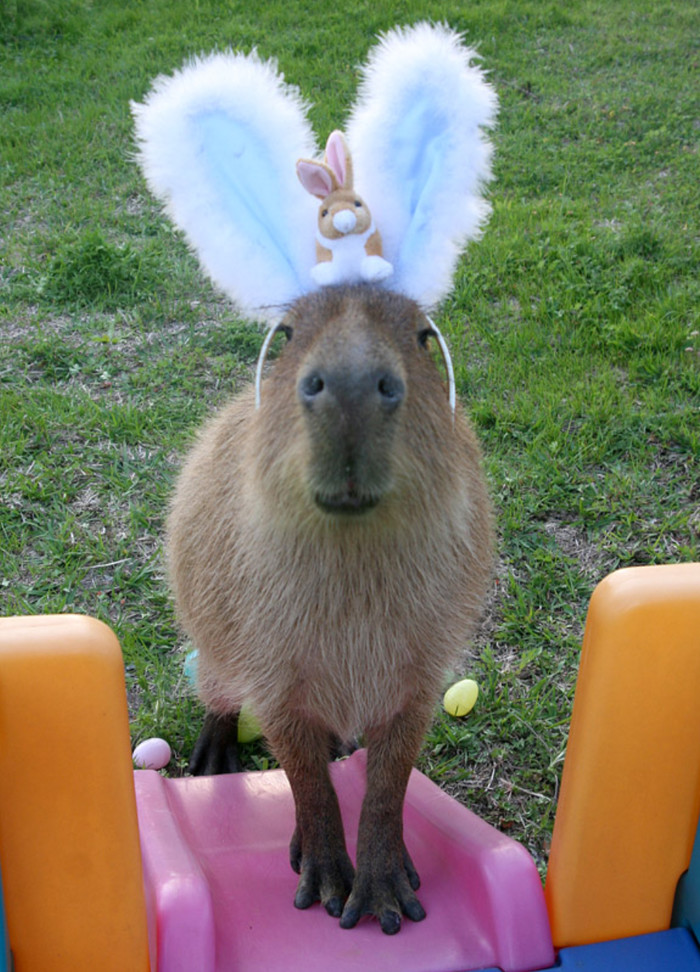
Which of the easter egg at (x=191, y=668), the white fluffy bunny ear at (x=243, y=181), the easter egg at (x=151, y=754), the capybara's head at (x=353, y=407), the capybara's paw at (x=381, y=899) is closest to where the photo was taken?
→ the capybara's head at (x=353, y=407)

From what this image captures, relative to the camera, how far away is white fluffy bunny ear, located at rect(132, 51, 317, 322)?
1.82 metres

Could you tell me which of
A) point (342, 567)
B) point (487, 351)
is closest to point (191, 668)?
point (342, 567)

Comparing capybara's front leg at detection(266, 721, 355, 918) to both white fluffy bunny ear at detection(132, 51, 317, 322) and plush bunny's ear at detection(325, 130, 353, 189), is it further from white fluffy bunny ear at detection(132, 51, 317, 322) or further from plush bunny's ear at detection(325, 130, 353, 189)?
plush bunny's ear at detection(325, 130, 353, 189)

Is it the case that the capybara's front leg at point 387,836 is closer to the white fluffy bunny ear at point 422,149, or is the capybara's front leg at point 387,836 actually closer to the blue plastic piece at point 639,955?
the blue plastic piece at point 639,955

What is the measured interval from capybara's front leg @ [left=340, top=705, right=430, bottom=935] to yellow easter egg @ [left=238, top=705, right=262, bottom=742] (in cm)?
69

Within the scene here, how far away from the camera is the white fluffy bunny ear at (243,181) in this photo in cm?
182

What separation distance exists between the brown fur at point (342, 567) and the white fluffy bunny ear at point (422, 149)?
137 millimetres

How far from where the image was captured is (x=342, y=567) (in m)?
1.78

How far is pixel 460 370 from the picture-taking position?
4.09 metres

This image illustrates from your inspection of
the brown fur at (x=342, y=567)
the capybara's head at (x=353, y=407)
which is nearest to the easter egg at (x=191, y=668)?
the brown fur at (x=342, y=567)

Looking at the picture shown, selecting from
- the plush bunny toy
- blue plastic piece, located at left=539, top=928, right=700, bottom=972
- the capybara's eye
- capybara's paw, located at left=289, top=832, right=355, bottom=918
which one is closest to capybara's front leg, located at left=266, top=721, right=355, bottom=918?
capybara's paw, located at left=289, top=832, right=355, bottom=918

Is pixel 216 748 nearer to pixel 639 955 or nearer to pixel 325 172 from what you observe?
pixel 639 955

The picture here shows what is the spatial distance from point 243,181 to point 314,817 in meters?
1.31

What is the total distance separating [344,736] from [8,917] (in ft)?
2.54
